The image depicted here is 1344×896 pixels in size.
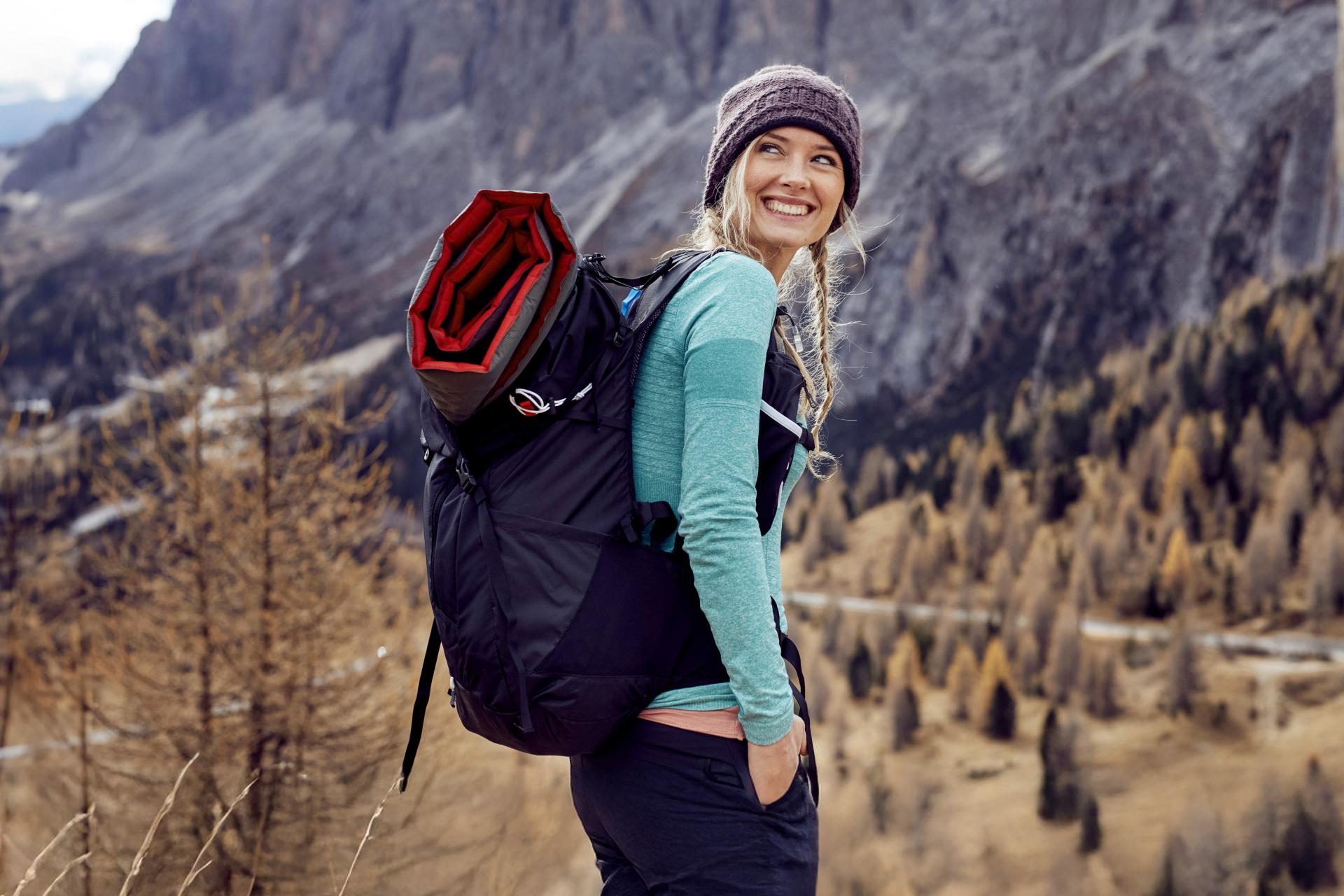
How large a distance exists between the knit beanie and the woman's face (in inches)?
0.9

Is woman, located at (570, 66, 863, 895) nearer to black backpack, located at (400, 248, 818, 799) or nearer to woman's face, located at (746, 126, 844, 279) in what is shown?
black backpack, located at (400, 248, 818, 799)

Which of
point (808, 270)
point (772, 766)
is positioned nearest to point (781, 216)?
point (808, 270)

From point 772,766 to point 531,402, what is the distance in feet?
1.62

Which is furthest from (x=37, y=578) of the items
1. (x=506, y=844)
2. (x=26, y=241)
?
(x=26, y=241)

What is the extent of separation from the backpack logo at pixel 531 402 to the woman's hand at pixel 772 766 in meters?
0.44

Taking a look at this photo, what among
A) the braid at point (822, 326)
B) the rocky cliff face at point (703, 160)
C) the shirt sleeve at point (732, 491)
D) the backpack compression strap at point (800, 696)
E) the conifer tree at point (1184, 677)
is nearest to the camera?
the shirt sleeve at point (732, 491)

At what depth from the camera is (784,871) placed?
1.19m

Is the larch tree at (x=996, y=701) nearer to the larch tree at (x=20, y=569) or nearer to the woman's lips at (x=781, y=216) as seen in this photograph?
the larch tree at (x=20, y=569)

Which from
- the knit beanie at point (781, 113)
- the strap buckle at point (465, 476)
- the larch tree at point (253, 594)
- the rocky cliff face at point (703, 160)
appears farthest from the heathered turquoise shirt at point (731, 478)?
the rocky cliff face at point (703, 160)

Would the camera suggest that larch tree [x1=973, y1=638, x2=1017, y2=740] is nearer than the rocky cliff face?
Yes

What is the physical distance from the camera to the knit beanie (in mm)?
1473

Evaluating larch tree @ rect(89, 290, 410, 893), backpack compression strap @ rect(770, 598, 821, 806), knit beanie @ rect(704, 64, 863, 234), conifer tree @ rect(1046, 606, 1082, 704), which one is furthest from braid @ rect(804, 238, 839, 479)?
conifer tree @ rect(1046, 606, 1082, 704)

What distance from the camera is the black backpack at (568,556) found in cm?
117

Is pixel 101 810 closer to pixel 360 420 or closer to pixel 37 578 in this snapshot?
pixel 360 420
